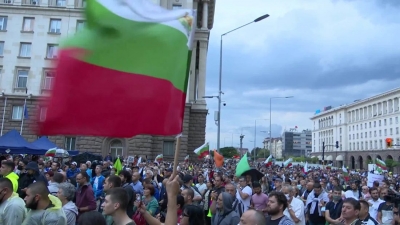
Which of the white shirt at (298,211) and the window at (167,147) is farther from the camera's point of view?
the window at (167,147)

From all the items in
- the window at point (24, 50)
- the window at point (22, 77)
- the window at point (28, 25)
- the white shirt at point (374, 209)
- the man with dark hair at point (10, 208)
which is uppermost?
the window at point (28, 25)

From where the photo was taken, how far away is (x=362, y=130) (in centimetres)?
9688

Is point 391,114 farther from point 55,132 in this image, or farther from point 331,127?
point 55,132

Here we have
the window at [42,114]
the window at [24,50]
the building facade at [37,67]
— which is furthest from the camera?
the window at [24,50]

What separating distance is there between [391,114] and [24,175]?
88.0 m

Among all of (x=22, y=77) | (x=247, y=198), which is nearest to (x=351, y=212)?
(x=247, y=198)

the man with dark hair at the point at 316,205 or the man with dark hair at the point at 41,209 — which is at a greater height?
the man with dark hair at the point at 41,209

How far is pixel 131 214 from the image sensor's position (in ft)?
19.4

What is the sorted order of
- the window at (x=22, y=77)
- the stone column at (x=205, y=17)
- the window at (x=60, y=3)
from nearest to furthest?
1. the window at (x=22, y=77)
2. the window at (x=60, y=3)
3. the stone column at (x=205, y=17)

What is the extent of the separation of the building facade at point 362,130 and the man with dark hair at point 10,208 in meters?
78.7

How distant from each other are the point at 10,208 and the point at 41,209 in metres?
0.41

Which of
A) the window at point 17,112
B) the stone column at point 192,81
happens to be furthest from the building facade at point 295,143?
the window at point 17,112

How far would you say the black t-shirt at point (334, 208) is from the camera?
789cm

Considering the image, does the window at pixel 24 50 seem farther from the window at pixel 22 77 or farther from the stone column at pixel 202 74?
the stone column at pixel 202 74
